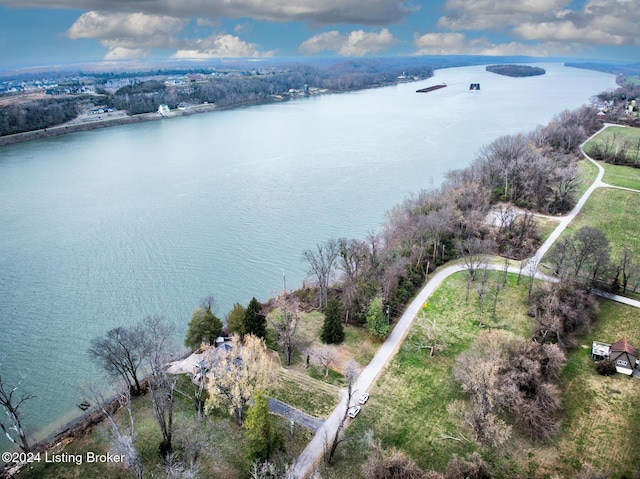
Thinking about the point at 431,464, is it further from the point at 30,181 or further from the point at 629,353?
the point at 30,181

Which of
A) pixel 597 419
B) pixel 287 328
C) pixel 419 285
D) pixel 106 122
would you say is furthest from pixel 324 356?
pixel 106 122

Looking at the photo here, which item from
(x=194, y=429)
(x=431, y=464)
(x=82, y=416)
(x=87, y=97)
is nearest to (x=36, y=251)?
(x=82, y=416)

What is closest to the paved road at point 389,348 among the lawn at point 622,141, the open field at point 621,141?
the lawn at point 622,141

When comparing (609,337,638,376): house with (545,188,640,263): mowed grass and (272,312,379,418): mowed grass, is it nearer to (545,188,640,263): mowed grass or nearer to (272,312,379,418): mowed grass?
(272,312,379,418): mowed grass

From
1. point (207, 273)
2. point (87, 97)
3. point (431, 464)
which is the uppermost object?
point (87, 97)

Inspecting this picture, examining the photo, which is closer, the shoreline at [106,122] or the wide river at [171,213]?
the wide river at [171,213]

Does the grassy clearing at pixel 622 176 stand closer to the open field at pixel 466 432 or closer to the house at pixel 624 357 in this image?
the open field at pixel 466 432

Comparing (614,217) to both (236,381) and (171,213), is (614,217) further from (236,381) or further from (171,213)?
(171,213)
